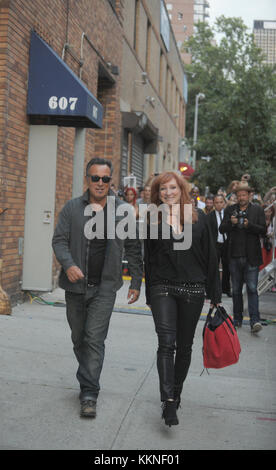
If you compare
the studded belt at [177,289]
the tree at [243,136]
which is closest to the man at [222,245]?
the studded belt at [177,289]

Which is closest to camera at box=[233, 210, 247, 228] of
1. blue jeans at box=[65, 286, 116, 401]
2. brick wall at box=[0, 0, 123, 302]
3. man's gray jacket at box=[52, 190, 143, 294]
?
brick wall at box=[0, 0, 123, 302]

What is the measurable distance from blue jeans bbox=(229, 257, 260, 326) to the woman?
11.8 feet

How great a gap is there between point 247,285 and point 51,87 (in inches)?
149

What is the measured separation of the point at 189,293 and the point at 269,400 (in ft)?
4.82

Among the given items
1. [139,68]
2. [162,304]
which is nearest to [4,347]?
[162,304]

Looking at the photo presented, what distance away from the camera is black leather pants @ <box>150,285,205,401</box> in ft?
14.1

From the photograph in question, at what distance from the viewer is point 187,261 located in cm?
438

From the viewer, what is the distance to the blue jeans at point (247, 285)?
8.04m

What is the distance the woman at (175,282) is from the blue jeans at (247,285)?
142 inches

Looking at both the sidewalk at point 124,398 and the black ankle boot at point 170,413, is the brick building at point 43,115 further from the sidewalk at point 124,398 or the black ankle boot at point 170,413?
the black ankle boot at point 170,413

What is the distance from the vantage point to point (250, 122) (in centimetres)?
2331

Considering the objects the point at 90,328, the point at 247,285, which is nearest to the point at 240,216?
the point at 247,285

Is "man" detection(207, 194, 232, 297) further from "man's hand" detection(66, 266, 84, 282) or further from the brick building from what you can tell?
"man's hand" detection(66, 266, 84, 282)

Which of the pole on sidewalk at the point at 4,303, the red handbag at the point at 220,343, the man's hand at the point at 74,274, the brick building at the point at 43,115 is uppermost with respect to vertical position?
the brick building at the point at 43,115
